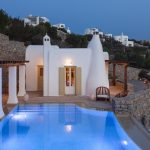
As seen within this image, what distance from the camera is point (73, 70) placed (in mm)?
22484

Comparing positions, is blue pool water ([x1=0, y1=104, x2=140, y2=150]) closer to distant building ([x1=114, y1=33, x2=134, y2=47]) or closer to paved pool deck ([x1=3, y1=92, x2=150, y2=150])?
paved pool deck ([x1=3, y1=92, x2=150, y2=150])

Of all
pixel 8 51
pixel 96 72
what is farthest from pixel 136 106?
pixel 8 51

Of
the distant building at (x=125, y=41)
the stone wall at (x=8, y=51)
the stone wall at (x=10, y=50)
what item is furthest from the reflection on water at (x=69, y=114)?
the distant building at (x=125, y=41)

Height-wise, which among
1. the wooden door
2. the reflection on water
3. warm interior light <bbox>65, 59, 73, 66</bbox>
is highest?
warm interior light <bbox>65, 59, 73, 66</bbox>

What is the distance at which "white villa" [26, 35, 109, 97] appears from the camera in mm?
21781

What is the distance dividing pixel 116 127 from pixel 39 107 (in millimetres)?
5278

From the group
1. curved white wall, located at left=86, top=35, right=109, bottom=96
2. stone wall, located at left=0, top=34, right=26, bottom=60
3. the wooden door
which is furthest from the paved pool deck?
stone wall, located at left=0, top=34, right=26, bottom=60

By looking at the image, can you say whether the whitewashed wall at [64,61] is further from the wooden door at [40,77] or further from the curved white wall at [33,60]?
the wooden door at [40,77]

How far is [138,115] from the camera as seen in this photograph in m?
18.7

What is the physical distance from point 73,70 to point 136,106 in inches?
219

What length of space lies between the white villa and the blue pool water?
3709 mm

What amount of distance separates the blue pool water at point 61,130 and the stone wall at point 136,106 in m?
0.56

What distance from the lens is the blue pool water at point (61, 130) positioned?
453 inches

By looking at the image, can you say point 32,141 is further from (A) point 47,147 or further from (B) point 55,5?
(B) point 55,5
